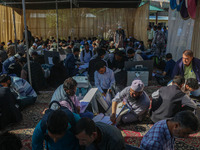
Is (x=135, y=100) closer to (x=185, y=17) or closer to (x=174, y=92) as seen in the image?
(x=174, y=92)

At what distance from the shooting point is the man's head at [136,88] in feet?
10.8

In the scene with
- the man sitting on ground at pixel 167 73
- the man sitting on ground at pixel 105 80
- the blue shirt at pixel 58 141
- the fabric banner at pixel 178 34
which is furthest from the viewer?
the fabric banner at pixel 178 34

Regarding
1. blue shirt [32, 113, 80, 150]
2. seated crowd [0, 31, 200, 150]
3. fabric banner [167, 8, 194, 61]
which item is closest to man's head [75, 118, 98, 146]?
seated crowd [0, 31, 200, 150]

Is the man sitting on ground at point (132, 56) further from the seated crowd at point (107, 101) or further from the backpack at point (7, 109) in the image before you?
the backpack at point (7, 109)

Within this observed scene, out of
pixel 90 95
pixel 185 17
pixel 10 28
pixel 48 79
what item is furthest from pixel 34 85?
pixel 10 28

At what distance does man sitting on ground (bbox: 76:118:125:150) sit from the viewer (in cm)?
177

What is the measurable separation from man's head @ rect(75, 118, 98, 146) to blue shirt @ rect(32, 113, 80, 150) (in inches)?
9.1

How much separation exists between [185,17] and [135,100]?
463 centimetres

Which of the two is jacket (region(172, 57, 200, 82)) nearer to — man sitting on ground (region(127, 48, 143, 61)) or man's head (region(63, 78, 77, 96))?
man sitting on ground (region(127, 48, 143, 61))

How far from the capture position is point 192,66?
173 inches

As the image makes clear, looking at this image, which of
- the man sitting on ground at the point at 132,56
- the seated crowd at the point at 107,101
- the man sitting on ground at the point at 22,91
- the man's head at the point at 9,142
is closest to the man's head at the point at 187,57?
the seated crowd at the point at 107,101

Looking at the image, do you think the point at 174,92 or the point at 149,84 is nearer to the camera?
the point at 174,92

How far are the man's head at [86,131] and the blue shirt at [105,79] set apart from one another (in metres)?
2.73

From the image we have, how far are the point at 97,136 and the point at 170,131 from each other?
0.69 m
